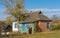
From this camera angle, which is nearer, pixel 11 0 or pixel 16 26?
pixel 11 0

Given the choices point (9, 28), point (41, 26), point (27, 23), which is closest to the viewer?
point (41, 26)

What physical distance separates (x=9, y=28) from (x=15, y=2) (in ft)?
51.2

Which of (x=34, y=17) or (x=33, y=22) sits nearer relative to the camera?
(x=33, y=22)

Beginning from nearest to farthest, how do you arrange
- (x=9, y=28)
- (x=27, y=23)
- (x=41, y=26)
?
(x=41, y=26), (x=27, y=23), (x=9, y=28)

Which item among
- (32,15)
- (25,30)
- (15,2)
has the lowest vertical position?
(25,30)

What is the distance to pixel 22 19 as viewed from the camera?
164 feet

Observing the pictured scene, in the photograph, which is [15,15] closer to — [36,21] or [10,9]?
[10,9]

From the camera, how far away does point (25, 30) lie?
4784 centimetres

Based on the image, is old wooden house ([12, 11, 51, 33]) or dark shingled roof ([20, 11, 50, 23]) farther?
dark shingled roof ([20, 11, 50, 23])

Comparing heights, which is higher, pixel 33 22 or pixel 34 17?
pixel 34 17

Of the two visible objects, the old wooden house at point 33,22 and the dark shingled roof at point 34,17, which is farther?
the dark shingled roof at point 34,17

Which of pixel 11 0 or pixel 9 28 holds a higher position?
pixel 11 0

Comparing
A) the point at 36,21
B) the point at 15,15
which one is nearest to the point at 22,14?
the point at 15,15

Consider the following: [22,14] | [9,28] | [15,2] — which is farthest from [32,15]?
[9,28]
